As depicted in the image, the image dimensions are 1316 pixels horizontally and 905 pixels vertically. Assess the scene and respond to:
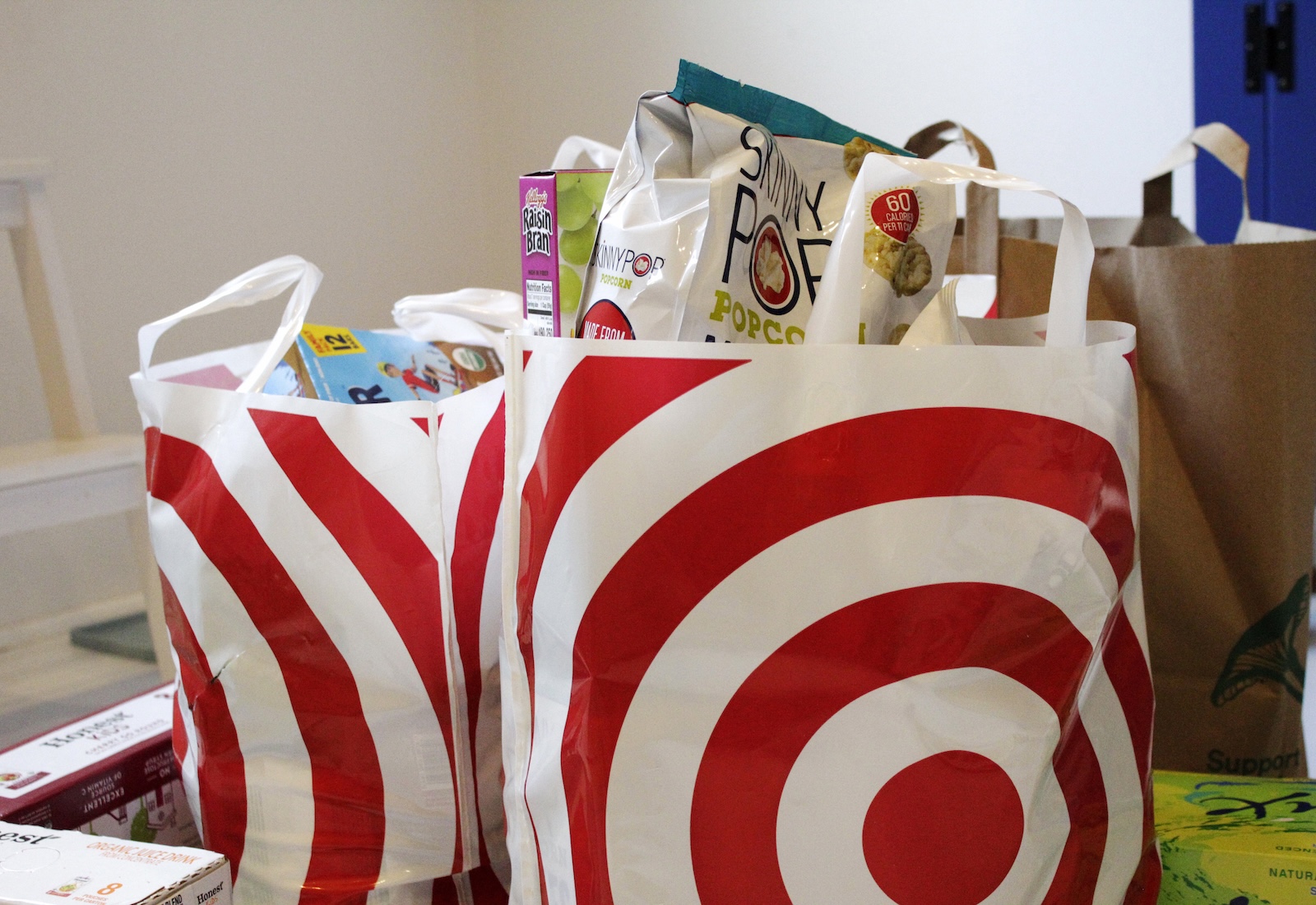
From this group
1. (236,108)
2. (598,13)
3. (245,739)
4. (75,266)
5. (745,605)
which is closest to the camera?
(745,605)

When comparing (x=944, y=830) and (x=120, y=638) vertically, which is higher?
(x=944, y=830)

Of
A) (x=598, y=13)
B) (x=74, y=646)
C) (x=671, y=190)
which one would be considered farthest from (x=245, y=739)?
(x=598, y=13)

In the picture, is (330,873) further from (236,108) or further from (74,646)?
(236,108)

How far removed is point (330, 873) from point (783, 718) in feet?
1.16

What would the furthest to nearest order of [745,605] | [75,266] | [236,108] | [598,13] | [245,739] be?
[598,13], [236,108], [75,266], [245,739], [745,605]

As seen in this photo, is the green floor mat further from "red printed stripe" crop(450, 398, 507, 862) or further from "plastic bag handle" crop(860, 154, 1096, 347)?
"plastic bag handle" crop(860, 154, 1096, 347)

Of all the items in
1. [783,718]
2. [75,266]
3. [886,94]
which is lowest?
[783,718]

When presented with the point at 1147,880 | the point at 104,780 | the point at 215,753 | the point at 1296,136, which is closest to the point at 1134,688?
the point at 1147,880

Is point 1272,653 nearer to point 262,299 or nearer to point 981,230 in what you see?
point 981,230

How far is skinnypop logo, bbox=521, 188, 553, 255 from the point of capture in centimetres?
58

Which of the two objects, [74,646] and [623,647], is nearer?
[623,647]

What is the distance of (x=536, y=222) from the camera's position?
1.92 ft

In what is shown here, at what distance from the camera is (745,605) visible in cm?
48

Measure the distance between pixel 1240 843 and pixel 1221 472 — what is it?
30cm
